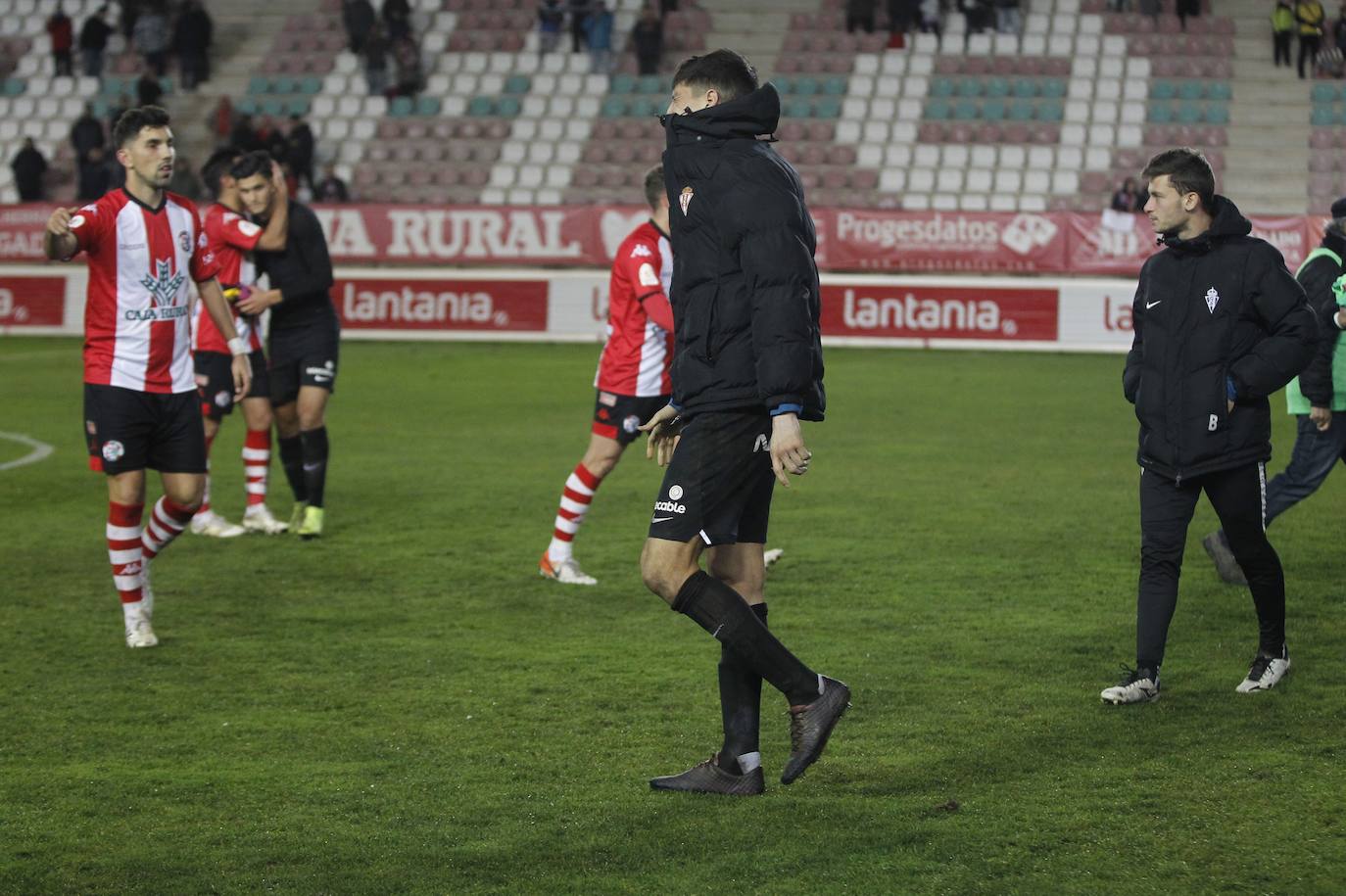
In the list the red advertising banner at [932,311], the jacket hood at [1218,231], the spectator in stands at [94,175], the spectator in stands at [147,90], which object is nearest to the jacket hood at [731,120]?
the jacket hood at [1218,231]

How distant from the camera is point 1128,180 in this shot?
2473 cm

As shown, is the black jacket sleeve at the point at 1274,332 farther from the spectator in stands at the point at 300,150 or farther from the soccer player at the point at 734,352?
the spectator in stands at the point at 300,150

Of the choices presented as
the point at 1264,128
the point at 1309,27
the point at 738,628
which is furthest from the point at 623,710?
the point at 1309,27

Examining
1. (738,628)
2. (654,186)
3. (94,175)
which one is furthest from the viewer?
(94,175)

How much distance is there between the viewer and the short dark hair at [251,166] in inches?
369

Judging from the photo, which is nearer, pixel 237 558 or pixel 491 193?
pixel 237 558

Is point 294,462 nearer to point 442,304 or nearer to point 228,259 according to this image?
point 228,259

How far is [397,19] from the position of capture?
3114 cm

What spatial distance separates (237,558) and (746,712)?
15.7 feet

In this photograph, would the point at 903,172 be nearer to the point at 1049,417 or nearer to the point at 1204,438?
the point at 1049,417

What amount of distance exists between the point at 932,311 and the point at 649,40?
383 inches

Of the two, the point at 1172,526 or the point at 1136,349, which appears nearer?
the point at 1172,526

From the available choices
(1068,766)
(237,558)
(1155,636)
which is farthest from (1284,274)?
(237,558)

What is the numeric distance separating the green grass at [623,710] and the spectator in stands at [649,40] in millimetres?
19451
